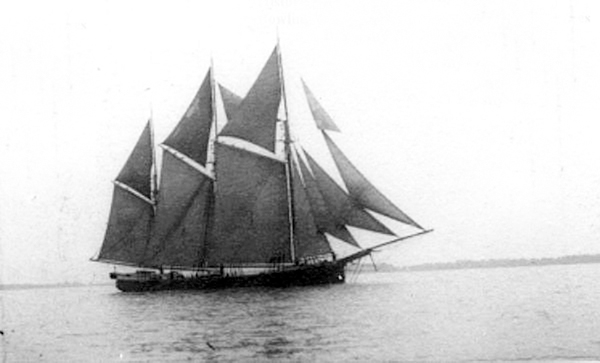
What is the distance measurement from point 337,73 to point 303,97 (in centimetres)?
37

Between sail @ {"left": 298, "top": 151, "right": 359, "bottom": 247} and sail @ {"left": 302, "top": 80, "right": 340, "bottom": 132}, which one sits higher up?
sail @ {"left": 302, "top": 80, "right": 340, "bottom": 132}

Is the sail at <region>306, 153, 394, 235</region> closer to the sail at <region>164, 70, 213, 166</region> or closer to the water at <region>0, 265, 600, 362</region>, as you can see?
the water at <region>0, 265, 600, 362</region>

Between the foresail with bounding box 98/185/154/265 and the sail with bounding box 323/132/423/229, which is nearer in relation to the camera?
the sail with bounding box 323/132/423/229

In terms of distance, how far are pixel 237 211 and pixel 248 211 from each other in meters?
0.15

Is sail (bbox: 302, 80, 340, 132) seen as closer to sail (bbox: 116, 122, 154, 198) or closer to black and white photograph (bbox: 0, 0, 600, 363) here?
black and white photograph (bbox: 0, 0, 600, 363)

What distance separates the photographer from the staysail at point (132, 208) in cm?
525

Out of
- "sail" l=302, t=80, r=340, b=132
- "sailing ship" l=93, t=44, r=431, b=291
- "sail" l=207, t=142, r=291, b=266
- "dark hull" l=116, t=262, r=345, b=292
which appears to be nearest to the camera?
"sail" l=302, t=80, r=340, b=132

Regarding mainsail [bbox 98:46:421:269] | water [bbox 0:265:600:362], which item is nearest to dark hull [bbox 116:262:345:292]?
mainsail [bbox 98:46:421:269]

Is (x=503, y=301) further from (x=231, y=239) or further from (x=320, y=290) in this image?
(x=231, y=239)

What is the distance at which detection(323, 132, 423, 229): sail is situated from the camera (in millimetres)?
5066

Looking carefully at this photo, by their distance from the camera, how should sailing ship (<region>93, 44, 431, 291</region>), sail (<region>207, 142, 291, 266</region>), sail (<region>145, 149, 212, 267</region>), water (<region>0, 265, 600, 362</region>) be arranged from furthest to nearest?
sail (<region>145, 149, 212, 267</region>), sail (<region>207, 142, 291, 266</region>), sailing ship (<region>93, 44, 431, 291</region>), water (<region>0, 265, 600, 362</region>)

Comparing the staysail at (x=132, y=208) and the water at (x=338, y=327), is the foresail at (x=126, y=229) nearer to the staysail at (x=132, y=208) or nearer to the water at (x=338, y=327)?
the staysail at (x=132, y=208)

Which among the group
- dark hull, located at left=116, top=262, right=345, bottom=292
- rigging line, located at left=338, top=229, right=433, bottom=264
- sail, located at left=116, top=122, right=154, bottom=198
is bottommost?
dark hull, located at left=116, top=262, right=345, bottom=292

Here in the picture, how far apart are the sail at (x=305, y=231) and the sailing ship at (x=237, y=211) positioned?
0.01 metres
